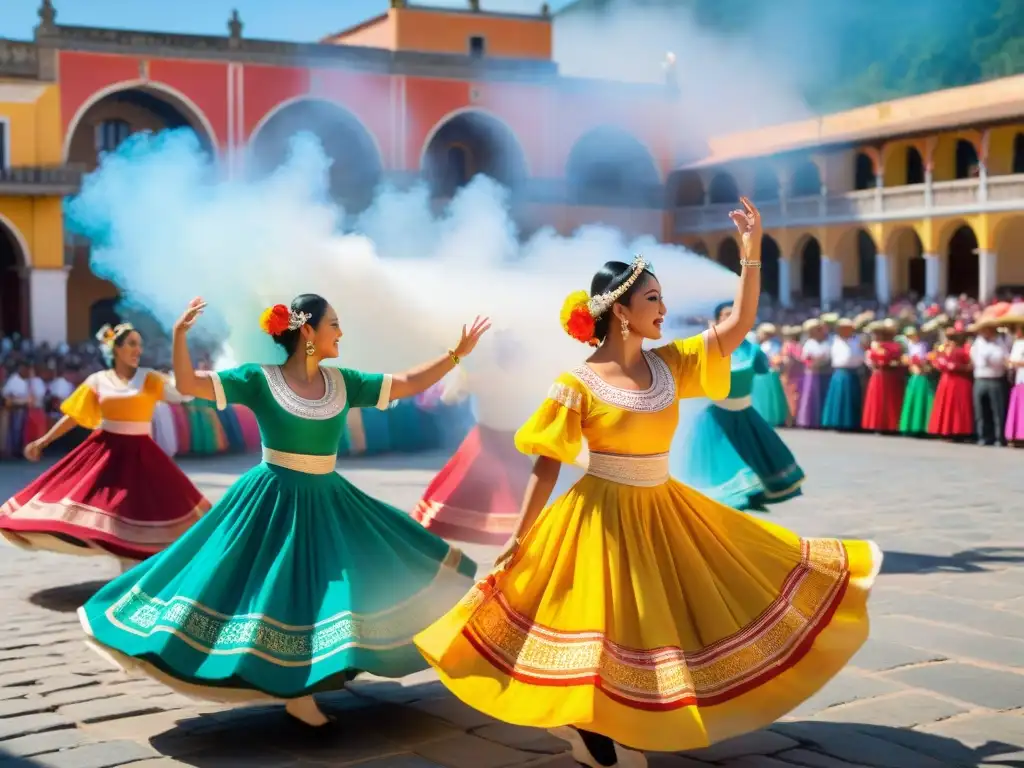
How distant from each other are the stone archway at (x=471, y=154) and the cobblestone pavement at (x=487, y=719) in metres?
30.6

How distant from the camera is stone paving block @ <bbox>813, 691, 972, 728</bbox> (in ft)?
16.5

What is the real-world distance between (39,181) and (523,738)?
28.1 metres

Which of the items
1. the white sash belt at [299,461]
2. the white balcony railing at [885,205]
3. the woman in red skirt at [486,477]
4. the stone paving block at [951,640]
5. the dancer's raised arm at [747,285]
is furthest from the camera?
the white balcony railing at [885,205]

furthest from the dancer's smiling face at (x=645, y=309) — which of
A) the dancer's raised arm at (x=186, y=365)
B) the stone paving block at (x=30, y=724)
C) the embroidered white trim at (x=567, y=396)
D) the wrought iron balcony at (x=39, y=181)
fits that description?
the wrought iron balcony at (x=39, y=181)

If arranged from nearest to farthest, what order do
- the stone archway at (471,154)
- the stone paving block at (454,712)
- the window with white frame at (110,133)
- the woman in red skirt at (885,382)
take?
1. the stone paving block at (454,712)
2. the woman in red skirt at (885,382)
3. the window with white frame at (110,133)
4. the stone archway at (471,154)

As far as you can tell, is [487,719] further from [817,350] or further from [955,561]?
[817,350]

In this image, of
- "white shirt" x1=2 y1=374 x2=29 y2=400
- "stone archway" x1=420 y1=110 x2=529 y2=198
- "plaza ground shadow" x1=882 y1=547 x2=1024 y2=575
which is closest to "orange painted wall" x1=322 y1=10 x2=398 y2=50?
"stone archway" x1=420 y1=110 x2=529 y2=198

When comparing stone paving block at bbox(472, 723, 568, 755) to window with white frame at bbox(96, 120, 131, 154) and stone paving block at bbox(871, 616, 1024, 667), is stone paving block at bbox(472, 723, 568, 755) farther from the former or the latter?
window with white frame at bbox(96, 120, 131, 154)

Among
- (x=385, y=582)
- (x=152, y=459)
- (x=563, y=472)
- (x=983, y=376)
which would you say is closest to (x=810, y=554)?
(x=385, y=582)

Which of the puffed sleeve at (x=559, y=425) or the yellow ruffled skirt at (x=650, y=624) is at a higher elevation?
the puffed sleeve at (x=559, y=425)

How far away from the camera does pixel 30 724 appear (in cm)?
514

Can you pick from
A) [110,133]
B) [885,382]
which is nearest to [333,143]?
[110,133]

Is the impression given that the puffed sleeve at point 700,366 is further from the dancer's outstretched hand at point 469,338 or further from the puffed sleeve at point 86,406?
the puffed sleeve at point 86,406

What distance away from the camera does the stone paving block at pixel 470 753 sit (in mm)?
4652
